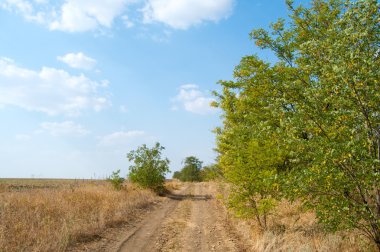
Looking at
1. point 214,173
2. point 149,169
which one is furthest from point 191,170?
point 214,173

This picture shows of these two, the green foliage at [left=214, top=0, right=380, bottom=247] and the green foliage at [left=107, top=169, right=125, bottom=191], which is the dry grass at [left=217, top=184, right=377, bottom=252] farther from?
the green foliage at [left=107, top=169, right=125, bottom=191]

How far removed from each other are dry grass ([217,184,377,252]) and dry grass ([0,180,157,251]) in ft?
19.8

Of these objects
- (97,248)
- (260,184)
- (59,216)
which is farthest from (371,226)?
(59,216)

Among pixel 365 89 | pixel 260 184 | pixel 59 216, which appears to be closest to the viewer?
pixel 365 89

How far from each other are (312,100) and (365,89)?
3.75 ft

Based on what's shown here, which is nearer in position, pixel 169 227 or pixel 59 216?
pixel 59 216

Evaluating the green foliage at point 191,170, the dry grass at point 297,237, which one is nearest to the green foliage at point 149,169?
the dry grass at point 297,237

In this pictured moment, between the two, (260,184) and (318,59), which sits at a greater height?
(318,59)

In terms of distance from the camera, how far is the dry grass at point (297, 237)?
918 centimetres

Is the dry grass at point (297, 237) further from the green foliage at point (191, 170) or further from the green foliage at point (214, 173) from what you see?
the green foliage at point (191, 170)

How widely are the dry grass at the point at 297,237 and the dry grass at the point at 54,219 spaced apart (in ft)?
19.8

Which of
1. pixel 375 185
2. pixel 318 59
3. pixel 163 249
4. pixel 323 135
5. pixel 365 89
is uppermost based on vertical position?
pixel 318 59

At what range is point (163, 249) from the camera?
11.3 meters

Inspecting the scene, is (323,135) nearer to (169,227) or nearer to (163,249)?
(163,249)
